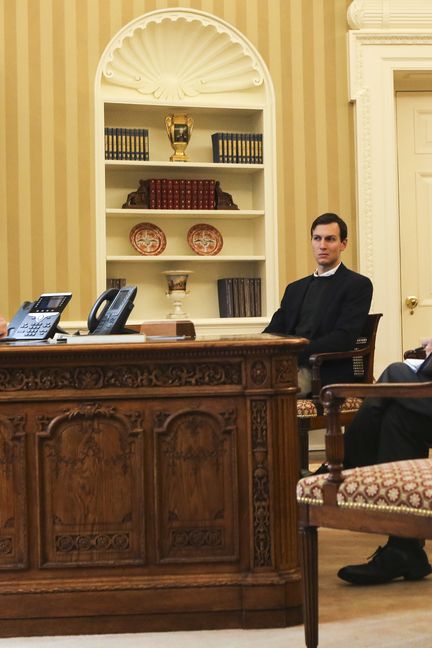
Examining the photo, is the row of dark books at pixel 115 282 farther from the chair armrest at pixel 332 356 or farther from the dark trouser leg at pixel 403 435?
the dark trouser leg at pixel 403 435

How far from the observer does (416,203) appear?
586cm

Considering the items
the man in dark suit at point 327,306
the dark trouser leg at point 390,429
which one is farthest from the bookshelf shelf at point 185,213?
the dark trouser leg at point 390,429

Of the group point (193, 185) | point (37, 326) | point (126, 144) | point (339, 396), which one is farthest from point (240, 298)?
point (339, 396)

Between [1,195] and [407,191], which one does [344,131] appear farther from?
[1,195]

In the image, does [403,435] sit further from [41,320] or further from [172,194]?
[172,194]

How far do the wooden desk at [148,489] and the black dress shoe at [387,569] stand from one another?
1.33 ft

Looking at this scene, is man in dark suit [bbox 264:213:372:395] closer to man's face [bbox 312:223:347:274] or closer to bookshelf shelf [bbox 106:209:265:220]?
man's face [bbox 312:223:347:274]

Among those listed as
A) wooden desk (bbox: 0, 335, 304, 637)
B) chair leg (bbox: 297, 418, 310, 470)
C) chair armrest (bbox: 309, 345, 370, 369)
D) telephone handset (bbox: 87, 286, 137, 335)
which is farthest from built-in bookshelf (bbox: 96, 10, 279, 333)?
wooden desk (bbox: 0, 335, 304, 637)

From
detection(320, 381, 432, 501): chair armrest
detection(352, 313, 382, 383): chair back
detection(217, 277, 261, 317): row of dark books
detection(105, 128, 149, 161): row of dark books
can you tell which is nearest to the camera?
detection(320, 381, 432, 501): chair armrest

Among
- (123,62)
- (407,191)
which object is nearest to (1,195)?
(123,62)

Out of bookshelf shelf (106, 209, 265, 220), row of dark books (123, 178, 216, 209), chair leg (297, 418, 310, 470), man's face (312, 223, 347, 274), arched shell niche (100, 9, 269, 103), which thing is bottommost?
chair leg (297, 418, 310, 470)

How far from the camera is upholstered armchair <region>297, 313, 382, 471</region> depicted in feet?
12.5

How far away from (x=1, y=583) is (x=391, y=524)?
1087 millimetres

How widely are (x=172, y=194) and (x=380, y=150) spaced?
4.10 ft
